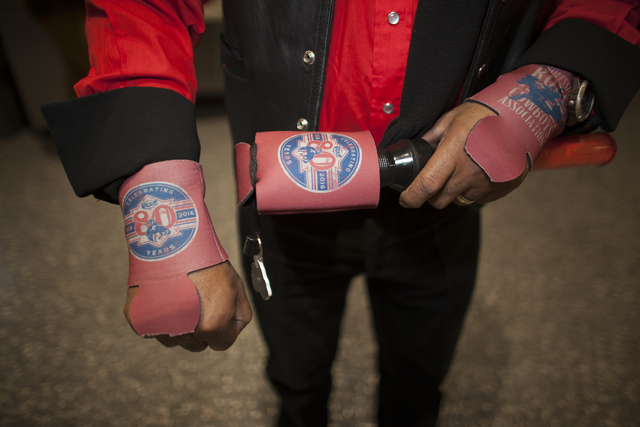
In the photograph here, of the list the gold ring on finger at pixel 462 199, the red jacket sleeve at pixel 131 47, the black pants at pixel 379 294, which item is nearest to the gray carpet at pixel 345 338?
the black pants at pixel 379 294

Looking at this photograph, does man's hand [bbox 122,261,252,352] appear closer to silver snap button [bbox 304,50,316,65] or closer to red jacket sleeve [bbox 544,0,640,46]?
silver snap button [bbox 304,50,316,65]

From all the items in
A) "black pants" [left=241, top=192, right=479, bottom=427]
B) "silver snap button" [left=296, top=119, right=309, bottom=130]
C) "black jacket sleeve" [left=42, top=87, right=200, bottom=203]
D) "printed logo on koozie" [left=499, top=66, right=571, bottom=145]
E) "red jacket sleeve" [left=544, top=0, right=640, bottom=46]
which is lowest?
"black pants" [left=241, top=192, right=479, bottom=427]

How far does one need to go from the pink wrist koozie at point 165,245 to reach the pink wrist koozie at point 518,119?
32cm

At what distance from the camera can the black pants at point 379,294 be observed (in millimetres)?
564

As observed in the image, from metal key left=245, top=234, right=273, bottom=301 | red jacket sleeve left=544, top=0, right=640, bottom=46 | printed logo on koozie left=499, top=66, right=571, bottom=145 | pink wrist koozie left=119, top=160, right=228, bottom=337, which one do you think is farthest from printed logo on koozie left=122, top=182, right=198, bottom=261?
red jacket sleeve left=544, top=0, right=640, bottom=46

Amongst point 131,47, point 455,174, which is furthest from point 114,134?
point 455,174

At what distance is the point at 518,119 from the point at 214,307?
1.34 feet

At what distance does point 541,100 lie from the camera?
0.44 m

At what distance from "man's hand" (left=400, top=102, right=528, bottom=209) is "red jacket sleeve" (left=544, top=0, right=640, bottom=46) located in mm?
196

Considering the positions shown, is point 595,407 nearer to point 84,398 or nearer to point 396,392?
point 396,392

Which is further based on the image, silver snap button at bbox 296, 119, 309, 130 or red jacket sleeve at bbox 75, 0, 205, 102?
silver snap button at bbox 296, 119, 309, 130

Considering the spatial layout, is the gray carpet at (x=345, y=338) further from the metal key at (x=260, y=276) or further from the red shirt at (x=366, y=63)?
the red shirt at (x=366, y=63)

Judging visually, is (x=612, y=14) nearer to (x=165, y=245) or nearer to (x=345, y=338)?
(x=165, y=245)

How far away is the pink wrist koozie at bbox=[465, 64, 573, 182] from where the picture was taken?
41 cm
